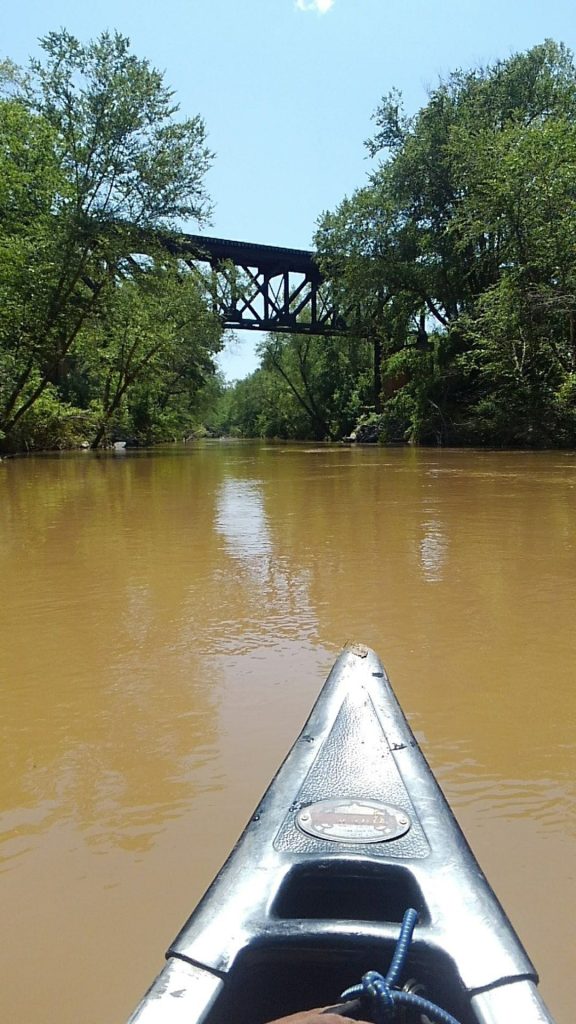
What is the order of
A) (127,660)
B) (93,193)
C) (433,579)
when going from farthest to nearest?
(93,193)
(433,579)
(127,660)

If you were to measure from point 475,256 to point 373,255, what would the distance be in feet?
13.0

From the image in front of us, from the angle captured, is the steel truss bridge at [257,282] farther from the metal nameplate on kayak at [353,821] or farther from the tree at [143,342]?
the metal nameplate on kayak at [353,821]

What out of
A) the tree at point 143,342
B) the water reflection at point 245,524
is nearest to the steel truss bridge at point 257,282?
the tree at point 143,342

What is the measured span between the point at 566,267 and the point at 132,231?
11.8 metres

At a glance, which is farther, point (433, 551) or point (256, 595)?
point (433, 551)

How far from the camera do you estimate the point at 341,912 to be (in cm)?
121

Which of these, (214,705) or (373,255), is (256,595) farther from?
(373,255)

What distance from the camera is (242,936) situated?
1055 mm

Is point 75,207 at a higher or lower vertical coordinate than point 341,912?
higher

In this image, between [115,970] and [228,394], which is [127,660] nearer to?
[115,970]

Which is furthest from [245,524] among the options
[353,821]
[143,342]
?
[143,342]

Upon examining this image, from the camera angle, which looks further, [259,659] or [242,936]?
[259,659]

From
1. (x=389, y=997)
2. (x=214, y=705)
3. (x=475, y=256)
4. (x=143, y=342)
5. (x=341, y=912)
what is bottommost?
(x=214, y=705)

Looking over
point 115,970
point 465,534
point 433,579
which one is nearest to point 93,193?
point 465,534
